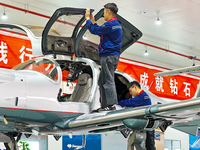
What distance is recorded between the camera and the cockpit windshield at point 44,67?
5598 mm

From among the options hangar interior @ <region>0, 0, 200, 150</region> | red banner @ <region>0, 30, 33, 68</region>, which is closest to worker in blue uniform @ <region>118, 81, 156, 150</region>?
hangar interior @ <region>0, 0, 200, 150</region>

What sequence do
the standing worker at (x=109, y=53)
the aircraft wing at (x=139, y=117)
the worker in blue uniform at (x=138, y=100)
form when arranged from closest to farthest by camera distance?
the aircraft wing at (x=139, y=117), the standing worker at (x=109, y=53), the worker in blue uniform at (x=138, y=100)

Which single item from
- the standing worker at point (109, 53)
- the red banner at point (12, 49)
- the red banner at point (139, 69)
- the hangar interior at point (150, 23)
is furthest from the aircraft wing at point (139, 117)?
the red banner at point (12, 49)

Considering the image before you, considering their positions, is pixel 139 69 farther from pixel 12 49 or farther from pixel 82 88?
pixel 82 88

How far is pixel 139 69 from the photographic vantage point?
1498 cm

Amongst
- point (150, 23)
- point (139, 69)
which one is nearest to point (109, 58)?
point (150, 23)

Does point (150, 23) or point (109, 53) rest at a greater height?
point (150, 23)

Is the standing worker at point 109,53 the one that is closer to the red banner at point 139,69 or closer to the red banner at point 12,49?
the red banner at point 139,69

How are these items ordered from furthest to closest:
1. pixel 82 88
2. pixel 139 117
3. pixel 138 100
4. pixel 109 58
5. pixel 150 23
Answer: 1. pixel 150 23
2. pixel 82 88
3. pixel 138 100
4. pixel 109 58
5. pixel 139 117

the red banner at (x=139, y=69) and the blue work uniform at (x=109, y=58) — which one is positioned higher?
the red banner at (x=139, y=69)

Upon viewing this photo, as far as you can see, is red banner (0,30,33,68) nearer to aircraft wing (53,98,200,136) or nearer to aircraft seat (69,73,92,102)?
aircraft seat (69,73,92,102)

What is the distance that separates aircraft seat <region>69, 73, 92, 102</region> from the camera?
6163 millimetres

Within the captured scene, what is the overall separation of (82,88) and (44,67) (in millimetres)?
860

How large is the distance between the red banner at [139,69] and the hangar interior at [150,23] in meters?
0.67
